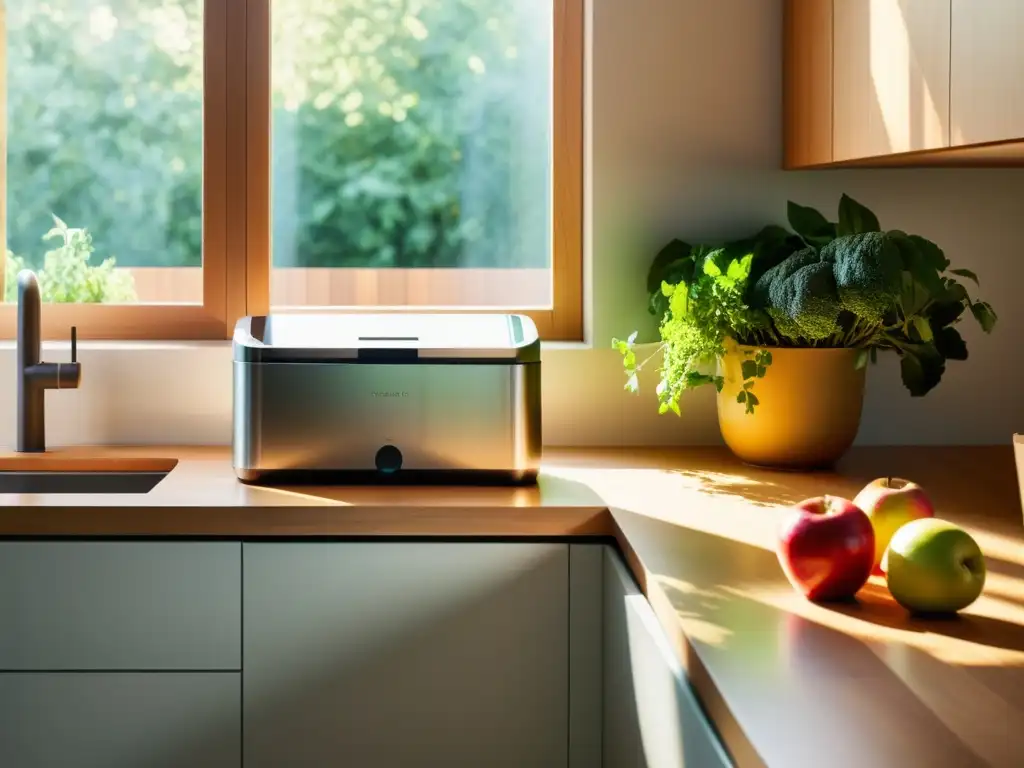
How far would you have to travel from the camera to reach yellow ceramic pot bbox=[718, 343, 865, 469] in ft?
6.41

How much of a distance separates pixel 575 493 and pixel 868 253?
1.78 ft

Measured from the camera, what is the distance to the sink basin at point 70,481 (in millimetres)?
2074

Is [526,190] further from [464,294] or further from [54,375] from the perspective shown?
[54,375]

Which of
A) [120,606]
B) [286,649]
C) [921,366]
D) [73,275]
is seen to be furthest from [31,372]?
[921,366]

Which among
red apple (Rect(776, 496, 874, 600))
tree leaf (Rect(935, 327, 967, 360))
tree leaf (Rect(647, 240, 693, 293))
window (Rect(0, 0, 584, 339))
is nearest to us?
red apple (Rect(776, 496, 874, 600))

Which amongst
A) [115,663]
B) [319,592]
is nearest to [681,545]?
[319,592]

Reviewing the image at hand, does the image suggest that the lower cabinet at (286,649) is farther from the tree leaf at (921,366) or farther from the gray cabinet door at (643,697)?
the tree leaf at (921,366)

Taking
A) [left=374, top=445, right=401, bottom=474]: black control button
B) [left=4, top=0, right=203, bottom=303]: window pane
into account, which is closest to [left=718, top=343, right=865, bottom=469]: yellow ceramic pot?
[left=374, top=445, right=401, bottom=474]: black control button

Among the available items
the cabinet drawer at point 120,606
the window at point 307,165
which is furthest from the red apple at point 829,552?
the window at point 307,165

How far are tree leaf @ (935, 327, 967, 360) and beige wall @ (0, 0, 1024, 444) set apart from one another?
43 centimetres

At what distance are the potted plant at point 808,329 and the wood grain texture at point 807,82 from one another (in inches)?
5.2

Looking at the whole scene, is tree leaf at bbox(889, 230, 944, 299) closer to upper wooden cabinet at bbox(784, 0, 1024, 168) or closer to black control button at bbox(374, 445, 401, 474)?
upper wooden cabinet at bbox(784, 0, 1024, 168)

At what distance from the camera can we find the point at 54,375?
2.11 meters

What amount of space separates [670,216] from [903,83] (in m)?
0.67
